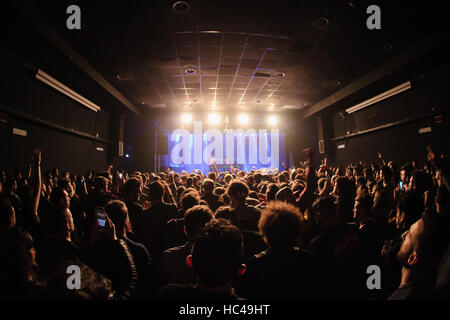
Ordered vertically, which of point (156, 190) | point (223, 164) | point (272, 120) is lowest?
point (156, 190)

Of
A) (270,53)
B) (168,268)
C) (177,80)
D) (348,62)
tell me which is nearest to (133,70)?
(177,80)

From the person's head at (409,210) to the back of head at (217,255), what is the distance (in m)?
1.98

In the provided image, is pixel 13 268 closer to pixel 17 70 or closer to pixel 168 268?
pixel 168 268

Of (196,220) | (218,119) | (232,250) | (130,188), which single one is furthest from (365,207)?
(218,119)

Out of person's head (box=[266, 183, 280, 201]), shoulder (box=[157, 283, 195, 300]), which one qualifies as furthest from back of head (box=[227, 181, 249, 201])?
shoulder (box=[157, 283, 195, 300])

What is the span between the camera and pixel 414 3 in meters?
3.95

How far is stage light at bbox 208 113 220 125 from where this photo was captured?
39.9 feet

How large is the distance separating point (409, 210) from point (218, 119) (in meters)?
10.6

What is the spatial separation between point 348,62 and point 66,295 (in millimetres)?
7343

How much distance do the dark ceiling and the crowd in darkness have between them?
315cm

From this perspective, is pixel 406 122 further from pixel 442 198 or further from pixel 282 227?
pixel 282 227

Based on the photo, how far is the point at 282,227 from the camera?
131 centimetres

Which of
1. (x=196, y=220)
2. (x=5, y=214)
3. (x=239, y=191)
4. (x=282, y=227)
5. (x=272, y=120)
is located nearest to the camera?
(x=282, y=227)

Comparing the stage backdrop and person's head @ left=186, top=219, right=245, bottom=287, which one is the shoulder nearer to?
person's head @ left=186, top=219, right=245, bottom=287
